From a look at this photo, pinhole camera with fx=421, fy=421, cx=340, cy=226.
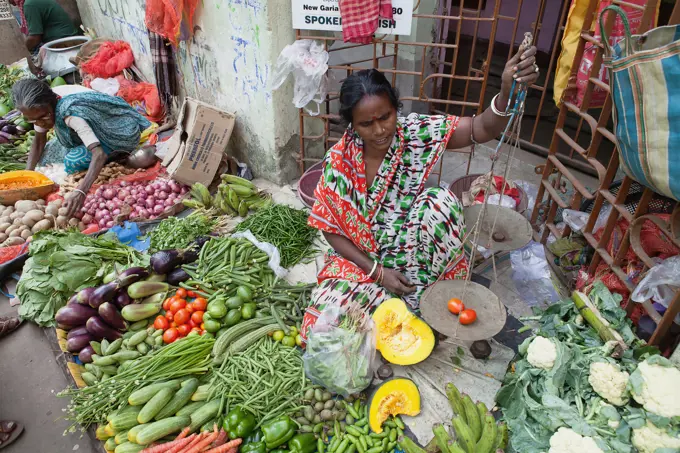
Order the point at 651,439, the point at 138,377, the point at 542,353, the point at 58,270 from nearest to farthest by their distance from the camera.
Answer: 1. the point at 651,439
2. the point at 542,353
3. the point at 138,377
4. the point at 58,270

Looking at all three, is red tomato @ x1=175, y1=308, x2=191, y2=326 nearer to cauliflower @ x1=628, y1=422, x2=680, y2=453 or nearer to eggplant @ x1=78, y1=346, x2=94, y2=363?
eggplant @ x1=78, y1=346, x2=94, y2=363

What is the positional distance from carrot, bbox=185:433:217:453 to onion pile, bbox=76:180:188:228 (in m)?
2.34

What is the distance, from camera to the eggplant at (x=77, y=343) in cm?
259

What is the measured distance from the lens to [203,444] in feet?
6.82

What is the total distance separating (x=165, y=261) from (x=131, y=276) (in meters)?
0.23

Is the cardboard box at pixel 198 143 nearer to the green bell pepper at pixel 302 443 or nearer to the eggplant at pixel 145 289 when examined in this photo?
the eggplant at pixel 145 289

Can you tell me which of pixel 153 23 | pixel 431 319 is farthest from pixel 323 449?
pixel 153 23

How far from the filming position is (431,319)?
2.09 metres

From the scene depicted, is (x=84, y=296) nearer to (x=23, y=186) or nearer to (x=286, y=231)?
(x=286, y=231)

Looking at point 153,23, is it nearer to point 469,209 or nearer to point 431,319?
point 469,209

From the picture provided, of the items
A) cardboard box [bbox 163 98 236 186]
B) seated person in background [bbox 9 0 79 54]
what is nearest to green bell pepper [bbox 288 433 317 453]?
cardboard box [bbox 163 98 236 186]

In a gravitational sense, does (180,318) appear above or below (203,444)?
above

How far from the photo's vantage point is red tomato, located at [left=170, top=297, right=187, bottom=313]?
274cm

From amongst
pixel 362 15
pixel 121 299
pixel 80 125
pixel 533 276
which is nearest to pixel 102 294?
pixel 121 299
